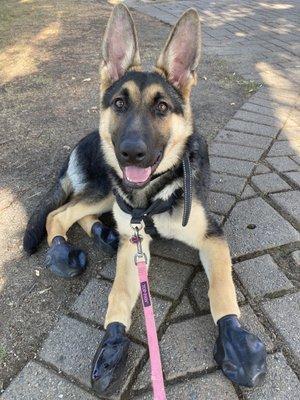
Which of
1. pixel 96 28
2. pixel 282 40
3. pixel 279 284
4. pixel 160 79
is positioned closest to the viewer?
pixel 279 284

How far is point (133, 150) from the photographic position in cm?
258

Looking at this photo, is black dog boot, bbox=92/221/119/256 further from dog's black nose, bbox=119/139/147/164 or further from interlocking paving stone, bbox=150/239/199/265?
dog's black nose, bbox=119/139/147/164

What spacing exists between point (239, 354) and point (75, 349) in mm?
969

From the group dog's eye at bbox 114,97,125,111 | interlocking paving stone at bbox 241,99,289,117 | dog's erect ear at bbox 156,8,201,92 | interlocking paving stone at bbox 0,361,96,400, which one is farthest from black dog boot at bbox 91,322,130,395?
interlocking paving stone at bbox 241,99,289,117

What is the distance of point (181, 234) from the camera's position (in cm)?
307

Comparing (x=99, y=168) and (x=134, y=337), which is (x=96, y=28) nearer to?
(x=99, y=168)

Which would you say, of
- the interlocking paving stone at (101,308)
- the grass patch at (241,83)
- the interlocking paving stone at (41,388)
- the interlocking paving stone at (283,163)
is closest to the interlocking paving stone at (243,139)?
the interlocking paving stone at (283,163)

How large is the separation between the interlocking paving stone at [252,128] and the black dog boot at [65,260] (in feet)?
8.97

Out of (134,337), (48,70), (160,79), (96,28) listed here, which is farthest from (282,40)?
(134,337)

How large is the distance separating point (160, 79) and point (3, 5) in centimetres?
962

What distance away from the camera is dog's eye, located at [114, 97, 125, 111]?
10.0ft

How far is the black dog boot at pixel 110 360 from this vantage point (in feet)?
7.52

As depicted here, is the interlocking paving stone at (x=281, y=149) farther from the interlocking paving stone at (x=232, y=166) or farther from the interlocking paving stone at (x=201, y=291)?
the interlocking paving stone at (x=201, y=291)

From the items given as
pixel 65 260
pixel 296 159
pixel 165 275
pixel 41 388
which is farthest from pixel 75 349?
pixel 296 159
